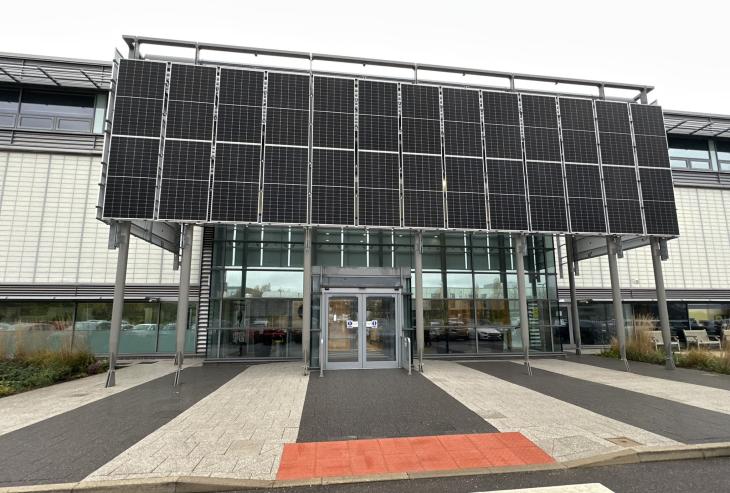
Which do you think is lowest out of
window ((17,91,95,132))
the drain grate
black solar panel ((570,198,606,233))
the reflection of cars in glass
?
the drain grate

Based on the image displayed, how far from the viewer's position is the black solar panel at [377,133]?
42.8 ft

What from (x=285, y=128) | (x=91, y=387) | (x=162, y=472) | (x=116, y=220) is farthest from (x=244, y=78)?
(x=162, y=472)

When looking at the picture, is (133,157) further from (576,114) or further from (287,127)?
(576,114)

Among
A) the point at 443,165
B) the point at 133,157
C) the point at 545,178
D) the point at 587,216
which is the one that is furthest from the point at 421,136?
A: the point at 133,157

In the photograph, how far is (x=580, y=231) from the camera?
13.5 metres

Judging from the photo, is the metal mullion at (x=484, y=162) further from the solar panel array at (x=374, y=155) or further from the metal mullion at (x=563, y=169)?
the metal mullion at (x=563, y=169)

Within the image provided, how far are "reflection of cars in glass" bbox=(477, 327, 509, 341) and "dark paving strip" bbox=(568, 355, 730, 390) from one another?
3089 mm

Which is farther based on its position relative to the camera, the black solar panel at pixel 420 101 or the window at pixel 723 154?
the window at pixel 723 154

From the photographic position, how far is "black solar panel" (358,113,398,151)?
13039 millimetres

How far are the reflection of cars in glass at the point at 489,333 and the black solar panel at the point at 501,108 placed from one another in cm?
912

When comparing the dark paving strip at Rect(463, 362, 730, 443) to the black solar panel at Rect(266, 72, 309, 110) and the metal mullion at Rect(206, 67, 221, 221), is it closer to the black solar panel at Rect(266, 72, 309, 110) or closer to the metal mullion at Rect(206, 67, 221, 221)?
the metal mullion at Rect(206, 67, 221, 221)

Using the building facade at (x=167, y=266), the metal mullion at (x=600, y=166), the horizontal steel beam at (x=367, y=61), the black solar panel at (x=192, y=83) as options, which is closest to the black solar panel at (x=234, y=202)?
the black solar panel at (x=192, y=83)

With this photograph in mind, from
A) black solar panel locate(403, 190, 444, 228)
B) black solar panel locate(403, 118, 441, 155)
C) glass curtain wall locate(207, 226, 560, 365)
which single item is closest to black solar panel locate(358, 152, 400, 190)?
black solar panel locate(403, 190, 444, 228)

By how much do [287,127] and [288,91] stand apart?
1362 millimetres
